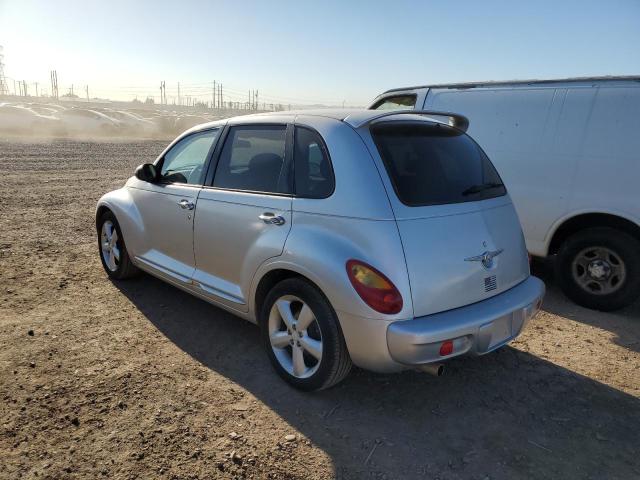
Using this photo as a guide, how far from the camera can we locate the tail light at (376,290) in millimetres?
2469

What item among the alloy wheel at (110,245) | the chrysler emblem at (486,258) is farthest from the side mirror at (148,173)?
the chrysler emblem at (486,258)

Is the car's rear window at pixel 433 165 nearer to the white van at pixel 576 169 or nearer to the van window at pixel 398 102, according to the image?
the white van at pixel 576 169

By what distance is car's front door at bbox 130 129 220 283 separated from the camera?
3.77 metres

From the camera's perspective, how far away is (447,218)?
8.91ft

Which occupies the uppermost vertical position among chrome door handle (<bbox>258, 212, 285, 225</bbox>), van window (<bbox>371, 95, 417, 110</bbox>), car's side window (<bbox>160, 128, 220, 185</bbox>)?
van window (<bbox>371, 95, 417, 110</bbox>)

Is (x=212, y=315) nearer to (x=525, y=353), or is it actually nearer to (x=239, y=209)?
(x=239, y=209)

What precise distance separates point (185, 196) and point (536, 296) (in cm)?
267

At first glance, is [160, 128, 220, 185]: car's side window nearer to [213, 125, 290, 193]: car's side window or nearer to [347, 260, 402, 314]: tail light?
[213, 125, 290, 193]: car's side window

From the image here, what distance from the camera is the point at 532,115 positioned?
4.61 meters

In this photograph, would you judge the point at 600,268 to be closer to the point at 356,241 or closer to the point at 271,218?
the point at 356,241

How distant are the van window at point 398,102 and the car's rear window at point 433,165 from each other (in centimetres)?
268

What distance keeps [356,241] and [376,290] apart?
292 mm

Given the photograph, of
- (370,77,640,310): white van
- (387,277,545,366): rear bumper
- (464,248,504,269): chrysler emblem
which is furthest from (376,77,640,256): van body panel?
(464,248,504,269): chrysler emblem

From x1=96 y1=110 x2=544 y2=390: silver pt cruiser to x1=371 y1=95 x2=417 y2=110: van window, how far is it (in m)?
2.44
